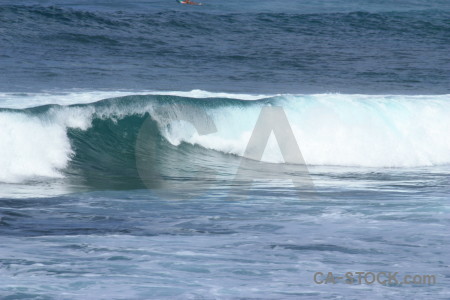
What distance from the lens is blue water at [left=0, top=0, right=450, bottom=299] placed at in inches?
221

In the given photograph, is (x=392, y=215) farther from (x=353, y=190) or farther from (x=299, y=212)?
(x=353, y=190)

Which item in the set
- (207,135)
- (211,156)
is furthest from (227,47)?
(211,156)

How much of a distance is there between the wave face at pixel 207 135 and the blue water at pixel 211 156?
0.11 feet

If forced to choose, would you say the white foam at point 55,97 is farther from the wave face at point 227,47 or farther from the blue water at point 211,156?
the wave face at point 227,47

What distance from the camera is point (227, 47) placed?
893 inches

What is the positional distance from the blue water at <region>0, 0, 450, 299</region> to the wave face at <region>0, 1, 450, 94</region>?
4.0 inches

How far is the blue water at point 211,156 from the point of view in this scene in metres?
5.62

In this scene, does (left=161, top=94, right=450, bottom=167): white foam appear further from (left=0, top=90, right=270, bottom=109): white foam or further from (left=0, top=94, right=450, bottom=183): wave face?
(left=0, top=90, right=270, bottom=109): white foam

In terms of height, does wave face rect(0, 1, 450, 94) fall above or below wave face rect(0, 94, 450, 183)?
above

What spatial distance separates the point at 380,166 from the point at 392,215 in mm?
4401

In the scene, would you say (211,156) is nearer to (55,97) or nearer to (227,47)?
(55,97)

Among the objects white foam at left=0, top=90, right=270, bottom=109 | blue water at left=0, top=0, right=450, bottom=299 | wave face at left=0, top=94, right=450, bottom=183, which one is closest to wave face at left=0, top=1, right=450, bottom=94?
blue water at left=0, top=0, right=450, bottom=299

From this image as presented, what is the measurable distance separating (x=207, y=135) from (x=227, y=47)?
1023 centimetres

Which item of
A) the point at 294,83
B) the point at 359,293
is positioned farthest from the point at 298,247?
the point at 294,83
